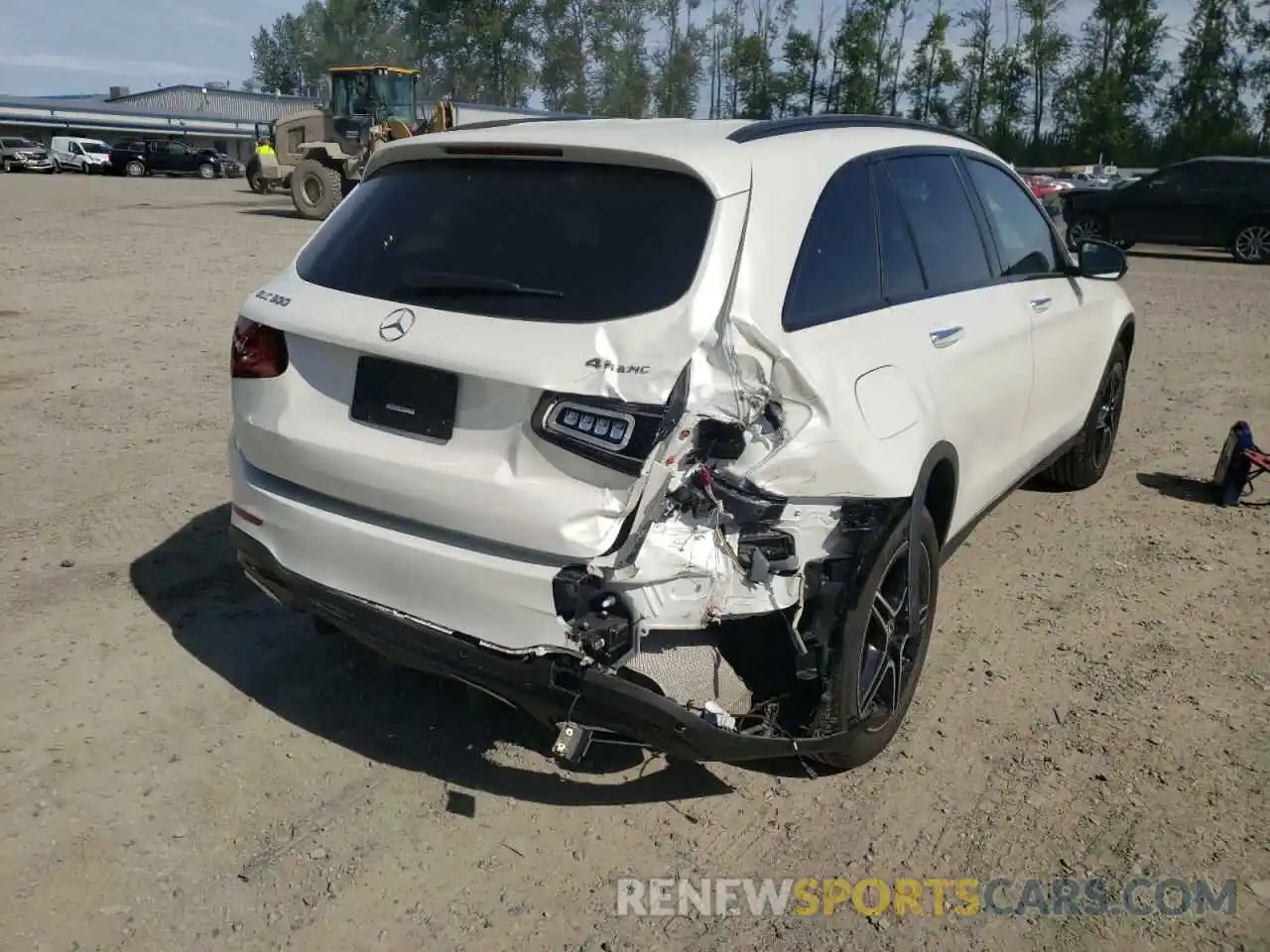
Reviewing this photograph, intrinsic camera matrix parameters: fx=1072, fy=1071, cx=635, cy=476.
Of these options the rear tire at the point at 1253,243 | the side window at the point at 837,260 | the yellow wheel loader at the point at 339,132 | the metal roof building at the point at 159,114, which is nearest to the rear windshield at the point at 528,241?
the side window at the point at 837,260

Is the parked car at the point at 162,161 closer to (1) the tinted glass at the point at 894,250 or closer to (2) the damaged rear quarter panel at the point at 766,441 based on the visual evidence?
(1) the tinted glass at the point at 894,250

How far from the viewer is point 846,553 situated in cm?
280

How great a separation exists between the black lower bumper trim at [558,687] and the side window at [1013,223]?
247 centimetres

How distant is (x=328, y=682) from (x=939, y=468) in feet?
7.07

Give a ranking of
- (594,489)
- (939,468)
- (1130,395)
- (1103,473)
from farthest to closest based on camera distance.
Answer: (1130,395), (1103,473), (939,468), (594,489)

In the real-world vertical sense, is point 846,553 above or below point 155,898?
above

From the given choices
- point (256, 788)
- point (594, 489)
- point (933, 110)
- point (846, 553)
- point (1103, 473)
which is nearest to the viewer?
point (594, 489)

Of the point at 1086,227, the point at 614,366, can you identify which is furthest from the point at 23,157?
the point at 614,366

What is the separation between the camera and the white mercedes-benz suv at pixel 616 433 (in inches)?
101

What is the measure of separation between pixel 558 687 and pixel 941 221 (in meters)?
2.36

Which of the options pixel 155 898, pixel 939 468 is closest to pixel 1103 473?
pixel 939 468

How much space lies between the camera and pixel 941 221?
3920mm

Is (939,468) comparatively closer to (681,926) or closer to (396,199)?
(681,926)

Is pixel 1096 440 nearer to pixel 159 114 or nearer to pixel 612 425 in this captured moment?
pixel 612 425
